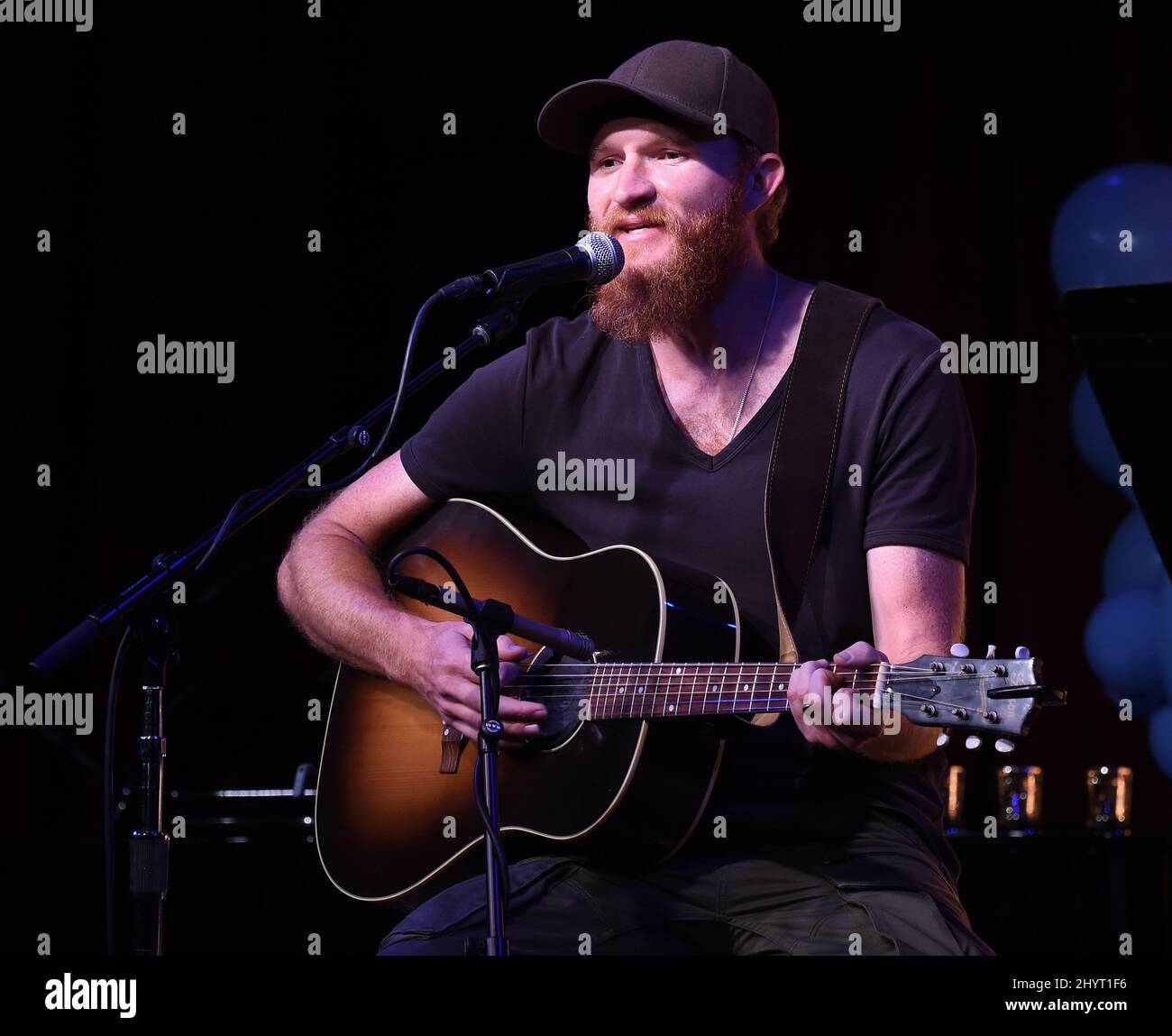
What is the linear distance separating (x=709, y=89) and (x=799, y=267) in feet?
8.35

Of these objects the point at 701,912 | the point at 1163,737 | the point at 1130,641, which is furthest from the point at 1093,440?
the point at 701,912

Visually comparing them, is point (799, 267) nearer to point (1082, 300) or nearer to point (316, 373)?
point (316, 373)

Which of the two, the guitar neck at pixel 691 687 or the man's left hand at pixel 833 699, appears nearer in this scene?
the man's left hand at pixel 833 699

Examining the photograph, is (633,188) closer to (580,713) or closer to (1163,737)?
(580,713)

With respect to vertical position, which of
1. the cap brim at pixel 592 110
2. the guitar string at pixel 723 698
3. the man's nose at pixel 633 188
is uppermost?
the cap brim at pixel 592 110

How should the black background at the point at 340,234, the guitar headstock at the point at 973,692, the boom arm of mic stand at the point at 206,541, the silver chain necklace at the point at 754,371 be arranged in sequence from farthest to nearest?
the black background at the point at 340,234 → the silver chain necklace at the point at 754,371 → the boom arm of mic stand at the point at 206,541 → the guitar headstock at the point at 973,692

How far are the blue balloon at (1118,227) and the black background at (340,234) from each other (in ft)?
1.43

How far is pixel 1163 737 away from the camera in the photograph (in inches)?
172

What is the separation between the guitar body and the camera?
2.52 m

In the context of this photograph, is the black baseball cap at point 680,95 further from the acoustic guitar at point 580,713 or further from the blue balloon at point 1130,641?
the blue balloon at point 1130,641

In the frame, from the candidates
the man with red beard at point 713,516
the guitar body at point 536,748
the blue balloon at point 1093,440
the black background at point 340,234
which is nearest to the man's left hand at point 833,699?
the man with red beard at point 713,516

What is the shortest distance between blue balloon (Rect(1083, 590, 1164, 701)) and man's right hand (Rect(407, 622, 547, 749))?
8.22ft

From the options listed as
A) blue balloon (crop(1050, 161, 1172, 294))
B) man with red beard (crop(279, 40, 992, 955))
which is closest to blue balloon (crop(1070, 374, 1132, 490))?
blue balloon (crop(1050, 161, 1172, 294))

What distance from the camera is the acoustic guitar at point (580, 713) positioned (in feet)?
7.28
